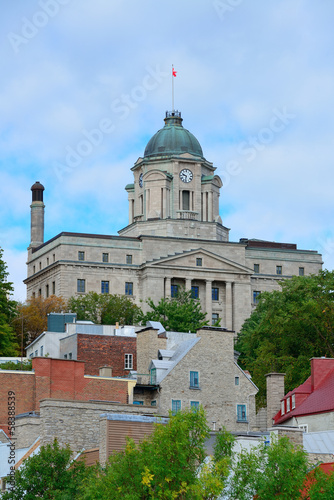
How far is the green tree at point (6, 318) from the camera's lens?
11572cm

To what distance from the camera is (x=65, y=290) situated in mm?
166625

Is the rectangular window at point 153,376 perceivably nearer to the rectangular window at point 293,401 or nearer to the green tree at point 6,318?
the rectangular window at point 293,401

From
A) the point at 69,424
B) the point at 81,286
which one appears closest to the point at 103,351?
the point at 69,424

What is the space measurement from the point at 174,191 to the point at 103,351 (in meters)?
102

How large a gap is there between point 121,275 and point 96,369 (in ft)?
281

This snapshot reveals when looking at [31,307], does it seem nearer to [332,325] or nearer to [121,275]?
[121,275]

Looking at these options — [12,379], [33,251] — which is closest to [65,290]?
[33,251]

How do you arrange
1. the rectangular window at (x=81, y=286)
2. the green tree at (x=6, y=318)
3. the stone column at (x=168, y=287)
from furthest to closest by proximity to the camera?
the rectangular window at (x=81, y=286), the stone column at (x=168, y=287), the green tree at (x=6, y=318)

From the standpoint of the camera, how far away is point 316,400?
66.4 m

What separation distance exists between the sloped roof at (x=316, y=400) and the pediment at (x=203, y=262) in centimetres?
9964

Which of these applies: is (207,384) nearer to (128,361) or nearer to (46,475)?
(128,361)

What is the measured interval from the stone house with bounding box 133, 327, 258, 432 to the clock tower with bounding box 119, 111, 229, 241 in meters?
108

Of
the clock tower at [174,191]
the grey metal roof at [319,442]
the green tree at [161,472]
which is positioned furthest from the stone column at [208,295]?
the green tree at [161,472]

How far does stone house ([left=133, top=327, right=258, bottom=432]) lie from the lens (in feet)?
232
